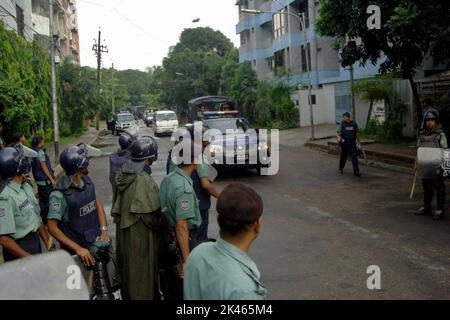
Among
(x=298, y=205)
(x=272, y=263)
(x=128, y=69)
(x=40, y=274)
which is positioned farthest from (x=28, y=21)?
(x=128, y=69)

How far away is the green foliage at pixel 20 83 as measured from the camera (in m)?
14.9

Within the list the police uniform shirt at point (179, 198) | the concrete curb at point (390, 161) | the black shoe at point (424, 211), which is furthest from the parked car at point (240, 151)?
the police uniform shirt at point (179, 198)

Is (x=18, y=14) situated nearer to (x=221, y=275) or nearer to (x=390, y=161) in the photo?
(x=390, y=161)

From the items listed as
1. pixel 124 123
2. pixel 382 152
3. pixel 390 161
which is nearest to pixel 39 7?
pixel 124 123

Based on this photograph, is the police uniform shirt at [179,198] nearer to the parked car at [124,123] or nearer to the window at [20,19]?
the window at [20,19]

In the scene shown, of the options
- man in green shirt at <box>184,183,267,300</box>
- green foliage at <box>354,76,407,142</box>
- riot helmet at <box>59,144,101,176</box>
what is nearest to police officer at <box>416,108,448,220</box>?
riot helmet at <box>59,144,101,176</box>

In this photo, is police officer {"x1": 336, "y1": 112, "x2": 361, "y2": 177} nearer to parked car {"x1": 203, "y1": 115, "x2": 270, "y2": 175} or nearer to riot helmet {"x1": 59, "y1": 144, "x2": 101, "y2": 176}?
parked car {"x1": 203, "y1": 115, "x2": 270, "y2": 175}

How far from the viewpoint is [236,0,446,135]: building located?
2809cm

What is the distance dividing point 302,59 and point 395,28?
2731 centimetres

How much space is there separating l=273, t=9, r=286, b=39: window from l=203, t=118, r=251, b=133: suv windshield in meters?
26.8

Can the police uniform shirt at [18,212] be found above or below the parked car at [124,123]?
below

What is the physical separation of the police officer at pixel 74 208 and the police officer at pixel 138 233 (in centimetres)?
31

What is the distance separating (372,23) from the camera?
1258 cm

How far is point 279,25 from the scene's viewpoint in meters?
41.3
